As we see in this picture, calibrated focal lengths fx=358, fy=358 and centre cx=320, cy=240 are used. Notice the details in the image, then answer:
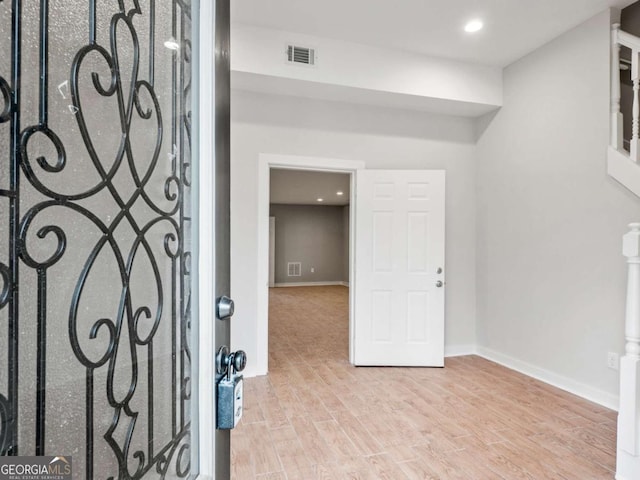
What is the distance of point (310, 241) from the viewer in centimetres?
1152

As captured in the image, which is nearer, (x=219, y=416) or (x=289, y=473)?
(x=219, y=416)

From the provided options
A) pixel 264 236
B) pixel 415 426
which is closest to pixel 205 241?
pixel 415 426

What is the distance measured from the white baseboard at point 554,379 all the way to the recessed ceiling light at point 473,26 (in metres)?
3.15

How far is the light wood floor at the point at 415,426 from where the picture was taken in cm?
202

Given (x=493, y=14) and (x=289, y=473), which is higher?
(x=493, y=14)

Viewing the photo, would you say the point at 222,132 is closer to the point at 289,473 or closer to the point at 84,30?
the point at 84,30

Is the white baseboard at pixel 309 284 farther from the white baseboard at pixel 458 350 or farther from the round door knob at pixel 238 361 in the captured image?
the round door knob at pixel 238 361

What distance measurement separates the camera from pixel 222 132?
0.78 m

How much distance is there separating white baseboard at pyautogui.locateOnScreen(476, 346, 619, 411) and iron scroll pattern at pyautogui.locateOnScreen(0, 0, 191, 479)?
133 inches

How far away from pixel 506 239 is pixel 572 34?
6.30ft

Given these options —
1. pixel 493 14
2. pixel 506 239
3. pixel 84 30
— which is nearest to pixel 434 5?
pixel 493 14
